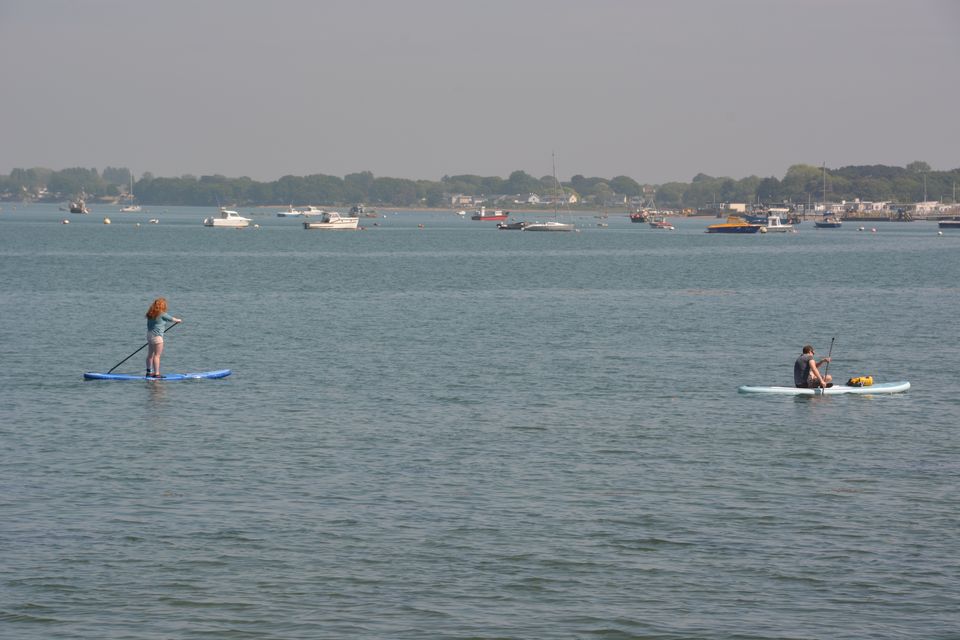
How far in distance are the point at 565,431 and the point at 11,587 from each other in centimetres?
1450

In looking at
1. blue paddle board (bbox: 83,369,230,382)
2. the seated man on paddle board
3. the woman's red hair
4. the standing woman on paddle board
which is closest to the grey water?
blue paddle board (bbox: 83,369,230,382)

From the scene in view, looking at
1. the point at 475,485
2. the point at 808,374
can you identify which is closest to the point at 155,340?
the point at 475,485

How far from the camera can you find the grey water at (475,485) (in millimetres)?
17141

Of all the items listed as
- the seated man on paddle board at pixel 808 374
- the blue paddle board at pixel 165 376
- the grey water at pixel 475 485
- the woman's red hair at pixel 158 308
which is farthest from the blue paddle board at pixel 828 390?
the woman's red hair at pixel 158 308

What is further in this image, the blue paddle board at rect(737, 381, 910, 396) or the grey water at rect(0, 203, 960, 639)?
the blue paddle board at rect(737, 381, 910, 396)

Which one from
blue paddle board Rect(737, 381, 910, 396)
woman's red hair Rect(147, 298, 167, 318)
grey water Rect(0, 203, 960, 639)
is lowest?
grey water Rect(0, 203, 960, 639)

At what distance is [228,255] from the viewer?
12706cm

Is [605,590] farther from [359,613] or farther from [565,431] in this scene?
[565,431]

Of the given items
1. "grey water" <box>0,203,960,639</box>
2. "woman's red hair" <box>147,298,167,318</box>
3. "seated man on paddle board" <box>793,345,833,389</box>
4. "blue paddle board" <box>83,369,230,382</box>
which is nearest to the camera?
"grey water" <box>0,203,960,639</box>

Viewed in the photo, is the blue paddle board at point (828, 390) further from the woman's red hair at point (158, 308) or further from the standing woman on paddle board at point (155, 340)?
the standing woman on paddle board at point (155, 340)

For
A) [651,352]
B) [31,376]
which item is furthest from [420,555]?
[651,352]

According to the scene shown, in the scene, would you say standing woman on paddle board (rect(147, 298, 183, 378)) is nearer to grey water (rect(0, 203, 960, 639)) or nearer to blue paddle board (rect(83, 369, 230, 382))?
blue paddle board (rect(83, 369, 230, 382))

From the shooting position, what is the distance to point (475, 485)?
23703 millimetres

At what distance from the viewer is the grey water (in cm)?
1714
